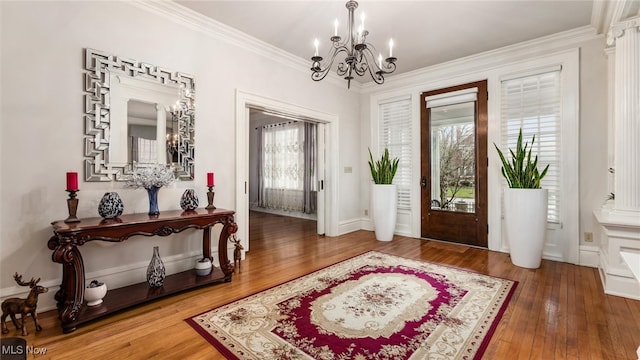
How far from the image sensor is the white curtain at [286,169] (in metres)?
6.88

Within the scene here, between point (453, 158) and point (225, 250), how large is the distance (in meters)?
3.71

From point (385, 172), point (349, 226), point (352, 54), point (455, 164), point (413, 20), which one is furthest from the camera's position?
point (349, 226)

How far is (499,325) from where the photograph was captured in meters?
2.10

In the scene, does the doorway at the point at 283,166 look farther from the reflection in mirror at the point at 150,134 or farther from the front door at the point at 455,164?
the reflection in mirror at the point at 150,134

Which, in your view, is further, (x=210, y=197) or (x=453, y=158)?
(x=453, y=158)

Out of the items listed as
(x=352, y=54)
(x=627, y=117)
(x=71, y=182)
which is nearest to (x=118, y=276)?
(x=71, y=182)

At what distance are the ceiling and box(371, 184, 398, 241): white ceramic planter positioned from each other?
2.10m

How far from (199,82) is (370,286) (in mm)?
2914

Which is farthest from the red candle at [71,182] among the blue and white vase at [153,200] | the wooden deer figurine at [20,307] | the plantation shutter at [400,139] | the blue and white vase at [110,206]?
the plantation shutter at [400,139]

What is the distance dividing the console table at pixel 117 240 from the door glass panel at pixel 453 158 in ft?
11.2

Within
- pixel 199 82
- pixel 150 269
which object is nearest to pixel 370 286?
pixel 150 269

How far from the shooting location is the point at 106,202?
2387 mm

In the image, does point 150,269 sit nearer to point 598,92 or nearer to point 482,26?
point 482,26

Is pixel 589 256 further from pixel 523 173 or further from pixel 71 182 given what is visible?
pixel 71 182
